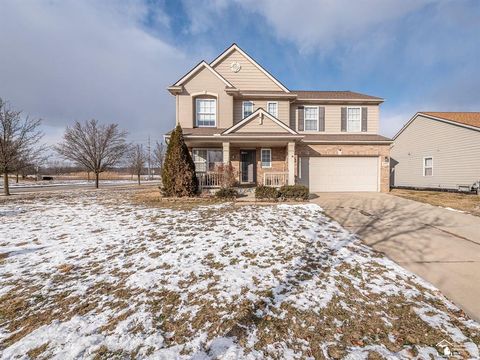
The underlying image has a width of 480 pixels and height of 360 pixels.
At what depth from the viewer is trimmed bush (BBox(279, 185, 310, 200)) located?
9.57m

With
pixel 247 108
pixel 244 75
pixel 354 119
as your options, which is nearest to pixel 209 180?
pixel 247 108

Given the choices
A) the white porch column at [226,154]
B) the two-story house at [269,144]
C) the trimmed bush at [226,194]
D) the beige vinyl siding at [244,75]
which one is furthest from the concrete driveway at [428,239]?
the beige vinyl siding at [244,75]


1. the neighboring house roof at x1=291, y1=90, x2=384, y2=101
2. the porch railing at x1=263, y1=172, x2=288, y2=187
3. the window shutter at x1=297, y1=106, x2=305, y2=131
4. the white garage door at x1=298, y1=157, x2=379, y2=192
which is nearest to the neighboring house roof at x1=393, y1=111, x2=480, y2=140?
the neighboring house roof at x1=291, y1=90, x2=384, y2=101

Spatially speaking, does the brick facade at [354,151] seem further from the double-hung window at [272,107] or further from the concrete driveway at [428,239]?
the concrete driveway at [428,239]

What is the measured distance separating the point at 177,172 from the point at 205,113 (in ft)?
16.6

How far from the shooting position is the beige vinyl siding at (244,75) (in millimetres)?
14055

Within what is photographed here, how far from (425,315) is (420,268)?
150cm

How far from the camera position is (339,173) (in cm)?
1348

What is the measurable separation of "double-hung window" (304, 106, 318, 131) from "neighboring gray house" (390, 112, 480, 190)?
923 cm

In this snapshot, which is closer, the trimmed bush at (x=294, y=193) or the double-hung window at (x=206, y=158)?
the trimmed bush at (x=294, y=193)

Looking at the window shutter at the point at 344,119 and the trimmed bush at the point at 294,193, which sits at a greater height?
the window shutter at the point at 344,119

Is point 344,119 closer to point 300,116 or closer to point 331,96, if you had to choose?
point 331,96

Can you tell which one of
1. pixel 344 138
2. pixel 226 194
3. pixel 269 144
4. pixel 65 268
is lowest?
pixel 65 268

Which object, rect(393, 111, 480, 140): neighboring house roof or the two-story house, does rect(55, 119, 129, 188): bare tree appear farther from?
rect(393, 111, 480, 140): neighboring house roof
